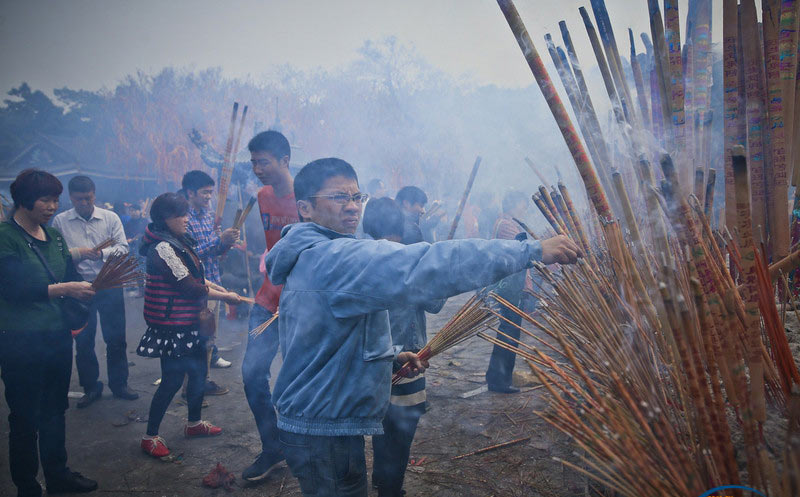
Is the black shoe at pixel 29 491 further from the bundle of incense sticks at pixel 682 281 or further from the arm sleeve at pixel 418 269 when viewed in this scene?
the bundle of incense sticks at pixel 682 281

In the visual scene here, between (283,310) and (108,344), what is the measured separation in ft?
12.1

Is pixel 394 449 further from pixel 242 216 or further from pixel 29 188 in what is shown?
pixel 242 216

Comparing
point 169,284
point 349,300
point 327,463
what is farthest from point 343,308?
point 169,284

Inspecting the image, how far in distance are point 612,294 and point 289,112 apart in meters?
32.2

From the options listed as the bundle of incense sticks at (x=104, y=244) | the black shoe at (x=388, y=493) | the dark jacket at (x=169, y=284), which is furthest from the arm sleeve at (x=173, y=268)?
the black shoe at (x=388, y=493)

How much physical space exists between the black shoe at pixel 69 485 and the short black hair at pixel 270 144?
2.60m

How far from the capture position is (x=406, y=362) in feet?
7.59

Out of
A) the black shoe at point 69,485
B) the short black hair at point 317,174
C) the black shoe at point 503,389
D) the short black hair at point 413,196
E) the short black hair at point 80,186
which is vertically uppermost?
the short black hair at point 413,196

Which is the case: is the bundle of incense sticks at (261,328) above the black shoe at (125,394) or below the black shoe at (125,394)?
above

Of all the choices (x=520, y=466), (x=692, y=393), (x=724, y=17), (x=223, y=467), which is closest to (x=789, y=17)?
(x=724, y=17)

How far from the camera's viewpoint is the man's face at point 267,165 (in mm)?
3152

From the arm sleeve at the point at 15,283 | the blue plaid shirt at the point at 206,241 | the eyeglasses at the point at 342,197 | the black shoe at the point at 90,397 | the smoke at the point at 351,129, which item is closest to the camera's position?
the eyeglasses at the point at 342,197

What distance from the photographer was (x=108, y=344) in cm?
430

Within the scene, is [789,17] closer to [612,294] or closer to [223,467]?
[612,294]
